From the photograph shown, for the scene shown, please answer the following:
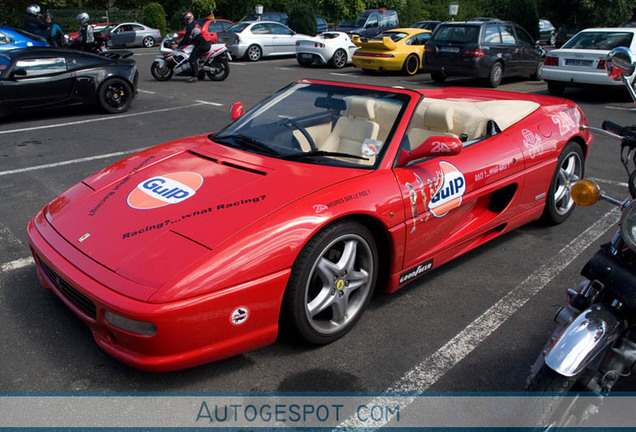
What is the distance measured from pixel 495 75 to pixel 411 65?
278 centimetres

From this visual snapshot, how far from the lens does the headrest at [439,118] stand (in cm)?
378

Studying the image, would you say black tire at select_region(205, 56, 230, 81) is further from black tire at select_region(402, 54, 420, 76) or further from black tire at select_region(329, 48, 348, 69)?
black tire at select_region(402, 54, 420, 76)

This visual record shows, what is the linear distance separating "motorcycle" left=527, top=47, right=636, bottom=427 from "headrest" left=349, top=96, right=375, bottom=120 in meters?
1.57

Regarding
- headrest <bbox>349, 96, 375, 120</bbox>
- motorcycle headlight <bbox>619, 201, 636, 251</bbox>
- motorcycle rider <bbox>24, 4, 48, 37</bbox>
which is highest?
motorcycle rider <bbox>24, 4, 48, 37</bbox>

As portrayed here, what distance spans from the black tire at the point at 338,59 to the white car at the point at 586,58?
6937 mm

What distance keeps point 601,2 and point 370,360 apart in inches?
1026

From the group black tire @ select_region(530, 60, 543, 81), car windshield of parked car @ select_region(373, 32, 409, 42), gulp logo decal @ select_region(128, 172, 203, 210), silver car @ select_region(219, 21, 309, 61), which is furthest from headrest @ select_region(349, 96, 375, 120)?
silver car @ select_region(219, 21, 309, 61)

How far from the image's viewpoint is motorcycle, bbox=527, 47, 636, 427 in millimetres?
2016

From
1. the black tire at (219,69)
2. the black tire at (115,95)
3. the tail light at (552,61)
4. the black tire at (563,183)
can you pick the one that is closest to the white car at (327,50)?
the black tire at (219,69)

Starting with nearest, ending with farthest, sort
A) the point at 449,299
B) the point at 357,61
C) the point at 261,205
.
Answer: the point at 261,205, the point at 449,299, the point at 357,61

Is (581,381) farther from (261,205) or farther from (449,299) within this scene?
(261,205)

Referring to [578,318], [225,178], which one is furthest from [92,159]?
[578,318]

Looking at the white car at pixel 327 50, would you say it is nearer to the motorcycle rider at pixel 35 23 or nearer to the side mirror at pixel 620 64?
the motorcycle rider at pixel 35 23

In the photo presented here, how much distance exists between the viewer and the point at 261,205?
277cm
